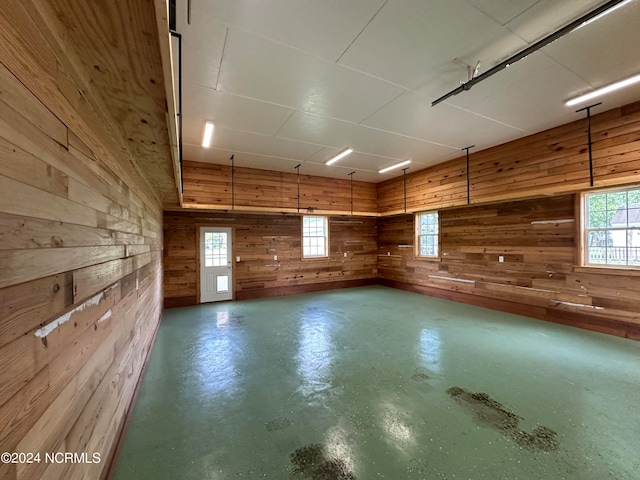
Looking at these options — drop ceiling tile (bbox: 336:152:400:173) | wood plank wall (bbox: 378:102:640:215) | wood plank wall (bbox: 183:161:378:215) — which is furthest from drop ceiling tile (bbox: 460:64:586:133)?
wood plank wall (bbox: 183:161:378:215)

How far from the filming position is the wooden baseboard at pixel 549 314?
12.9ft

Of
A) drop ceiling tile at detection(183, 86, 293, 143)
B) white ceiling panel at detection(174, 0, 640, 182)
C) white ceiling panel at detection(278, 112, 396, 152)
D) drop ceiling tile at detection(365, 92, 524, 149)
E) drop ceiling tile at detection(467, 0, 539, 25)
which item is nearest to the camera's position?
drop ceiling tile at detection(467, 0, 539, 25)

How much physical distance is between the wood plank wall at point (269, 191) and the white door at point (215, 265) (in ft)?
2.67

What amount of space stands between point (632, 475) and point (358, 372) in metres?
2.03

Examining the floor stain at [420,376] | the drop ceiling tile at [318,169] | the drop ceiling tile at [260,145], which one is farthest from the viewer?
the drop ceiling tile at [318,169]

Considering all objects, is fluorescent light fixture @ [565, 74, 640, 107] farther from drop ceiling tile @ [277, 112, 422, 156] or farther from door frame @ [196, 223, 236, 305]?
door frame @ [196, 223, 236, 305]

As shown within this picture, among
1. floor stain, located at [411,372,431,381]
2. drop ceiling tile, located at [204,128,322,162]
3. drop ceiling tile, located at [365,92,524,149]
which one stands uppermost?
drop ceiling tile, located at [204,128,322,162]

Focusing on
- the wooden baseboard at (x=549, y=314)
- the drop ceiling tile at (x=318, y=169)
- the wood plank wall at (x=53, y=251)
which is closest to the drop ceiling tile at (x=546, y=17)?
the wood plank wall at (x=53, y=251)

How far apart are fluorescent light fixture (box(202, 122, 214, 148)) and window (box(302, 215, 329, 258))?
3.47m

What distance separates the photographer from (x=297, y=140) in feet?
16.6

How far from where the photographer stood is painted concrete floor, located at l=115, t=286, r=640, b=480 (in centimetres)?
172

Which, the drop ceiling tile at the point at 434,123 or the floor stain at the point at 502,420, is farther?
the drop ceiling tile at the point at 434,123

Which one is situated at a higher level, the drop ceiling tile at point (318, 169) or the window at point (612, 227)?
the drop ceiling tile at point (318, 169)

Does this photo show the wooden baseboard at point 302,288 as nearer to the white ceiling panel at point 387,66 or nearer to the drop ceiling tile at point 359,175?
the drop ceiling tile at point 359,175
